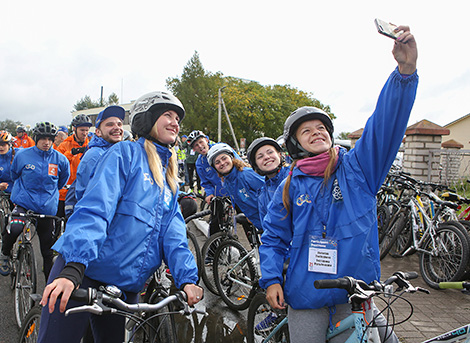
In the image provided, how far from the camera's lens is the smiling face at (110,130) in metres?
4.05

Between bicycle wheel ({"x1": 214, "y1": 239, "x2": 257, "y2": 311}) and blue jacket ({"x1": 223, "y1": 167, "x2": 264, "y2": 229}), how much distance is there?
1.55 feet

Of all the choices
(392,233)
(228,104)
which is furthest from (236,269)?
(228,104)

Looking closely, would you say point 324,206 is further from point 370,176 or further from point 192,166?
point 192,166

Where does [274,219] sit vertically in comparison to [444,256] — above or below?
above

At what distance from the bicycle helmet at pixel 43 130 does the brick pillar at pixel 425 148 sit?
756 centimetres

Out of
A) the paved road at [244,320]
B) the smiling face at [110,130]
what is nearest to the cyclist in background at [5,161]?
the paved road at [244,320]

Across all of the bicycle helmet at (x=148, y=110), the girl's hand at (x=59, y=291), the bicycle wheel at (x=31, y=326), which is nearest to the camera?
the girl's hand at (x=59, y=291)

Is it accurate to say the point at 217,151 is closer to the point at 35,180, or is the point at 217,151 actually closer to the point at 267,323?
the point at 267,323

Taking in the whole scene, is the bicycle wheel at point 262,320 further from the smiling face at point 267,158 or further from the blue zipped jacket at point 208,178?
the blue zipped jacket at point 208,178

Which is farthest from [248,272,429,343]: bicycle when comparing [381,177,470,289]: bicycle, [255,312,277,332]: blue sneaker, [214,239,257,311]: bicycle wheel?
[381,177,470,289]: bicycle

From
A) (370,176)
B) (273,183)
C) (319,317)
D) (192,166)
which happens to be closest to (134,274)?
(319,317)

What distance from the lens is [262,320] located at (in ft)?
9.68

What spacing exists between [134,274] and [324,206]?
115 centimetres

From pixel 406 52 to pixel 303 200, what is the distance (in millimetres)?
926
